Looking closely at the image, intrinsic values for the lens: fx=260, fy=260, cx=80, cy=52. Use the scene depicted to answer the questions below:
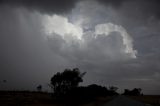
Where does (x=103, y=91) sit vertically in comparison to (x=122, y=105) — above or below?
above

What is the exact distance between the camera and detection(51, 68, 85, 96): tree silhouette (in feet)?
325

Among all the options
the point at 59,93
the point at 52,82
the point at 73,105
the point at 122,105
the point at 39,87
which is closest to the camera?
the point at 122,105

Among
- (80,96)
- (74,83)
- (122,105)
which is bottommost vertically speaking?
(122,105)

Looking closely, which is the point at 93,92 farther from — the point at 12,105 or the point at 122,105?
the point at 122,105

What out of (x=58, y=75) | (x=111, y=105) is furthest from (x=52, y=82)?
(x=111, y=105)

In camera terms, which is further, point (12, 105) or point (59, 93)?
point (59, 93)

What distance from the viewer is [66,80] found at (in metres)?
101

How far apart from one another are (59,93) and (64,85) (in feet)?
11.7

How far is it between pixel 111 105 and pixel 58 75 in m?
80.4

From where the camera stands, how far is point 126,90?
109 meters

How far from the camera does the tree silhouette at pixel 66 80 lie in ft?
325

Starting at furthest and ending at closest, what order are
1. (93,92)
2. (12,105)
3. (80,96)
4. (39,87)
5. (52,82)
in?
(39,87), (52,82), (93,92), (80,96), (12,105)

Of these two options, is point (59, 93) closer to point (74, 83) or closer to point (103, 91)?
point (74, 83)

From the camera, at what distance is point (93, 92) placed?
84.9m
